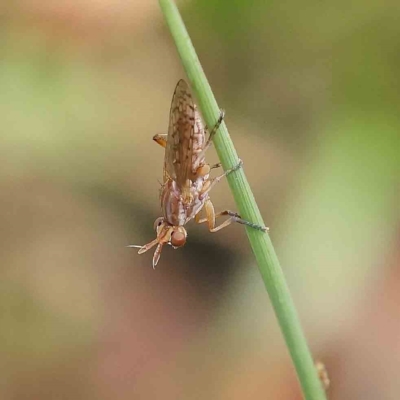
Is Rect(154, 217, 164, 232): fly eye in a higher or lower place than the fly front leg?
lower

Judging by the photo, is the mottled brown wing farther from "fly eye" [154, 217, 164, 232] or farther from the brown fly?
"fly eye" [154, 217, 164, 232]

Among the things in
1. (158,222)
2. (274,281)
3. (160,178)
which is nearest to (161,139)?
(158,222)

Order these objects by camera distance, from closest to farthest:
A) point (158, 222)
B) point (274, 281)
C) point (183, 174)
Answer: point (274, 281), point (183, 174), point (158, 222)

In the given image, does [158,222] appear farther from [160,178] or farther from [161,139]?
[160,178]

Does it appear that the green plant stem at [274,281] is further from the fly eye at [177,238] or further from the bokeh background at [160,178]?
the bokeh background at [160,178]

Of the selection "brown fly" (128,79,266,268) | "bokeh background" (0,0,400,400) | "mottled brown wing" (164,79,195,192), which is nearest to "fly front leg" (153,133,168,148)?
"brown fly" (128,79,266,268)

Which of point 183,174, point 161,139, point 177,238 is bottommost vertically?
point 177,238
